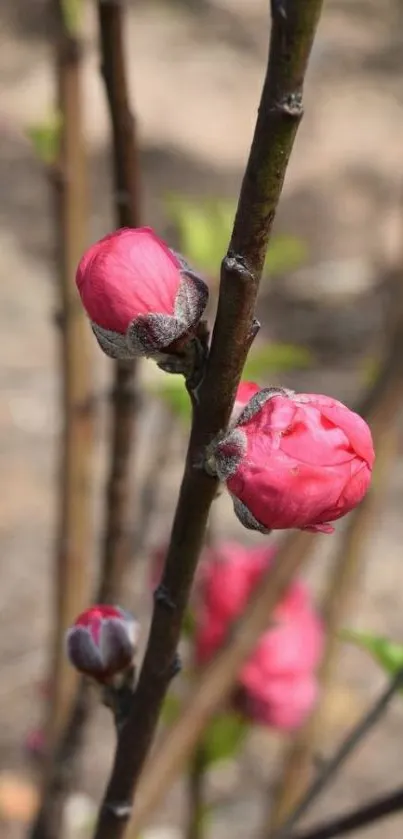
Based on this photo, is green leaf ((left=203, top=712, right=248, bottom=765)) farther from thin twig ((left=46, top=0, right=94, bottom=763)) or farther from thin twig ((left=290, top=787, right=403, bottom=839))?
thin twig ((left=290, top=787, right=403, bottom=839))

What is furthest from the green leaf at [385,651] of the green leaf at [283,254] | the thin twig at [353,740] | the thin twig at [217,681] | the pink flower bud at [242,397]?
the green leaf at [283,254]

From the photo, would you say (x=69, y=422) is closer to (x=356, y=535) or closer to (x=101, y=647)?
(x=356, y=535)

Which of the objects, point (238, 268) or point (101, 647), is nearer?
point (238, 268)

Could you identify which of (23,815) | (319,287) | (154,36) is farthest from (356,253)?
(23,815)

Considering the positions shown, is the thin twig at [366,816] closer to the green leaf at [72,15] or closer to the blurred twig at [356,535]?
the blurred twig at [356,535]

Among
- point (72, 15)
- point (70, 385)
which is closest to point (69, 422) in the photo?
point (70, 385)

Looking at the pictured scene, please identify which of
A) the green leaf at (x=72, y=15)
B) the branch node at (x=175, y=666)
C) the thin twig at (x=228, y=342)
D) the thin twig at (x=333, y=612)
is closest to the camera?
the thin twig at (x=228, y=342)

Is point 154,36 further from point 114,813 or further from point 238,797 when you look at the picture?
point 114,813

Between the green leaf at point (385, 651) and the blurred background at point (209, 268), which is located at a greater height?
the green leaf at point (385, 651)
